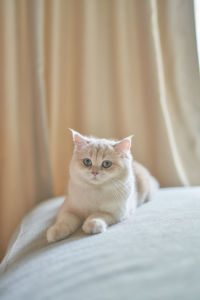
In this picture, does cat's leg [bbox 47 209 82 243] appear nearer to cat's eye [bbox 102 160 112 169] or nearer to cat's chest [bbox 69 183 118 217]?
cat's chest [bbox 69 183 118 217]

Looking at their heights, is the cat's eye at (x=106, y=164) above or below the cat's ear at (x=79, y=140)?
below

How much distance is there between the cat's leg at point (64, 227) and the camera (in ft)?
3.40

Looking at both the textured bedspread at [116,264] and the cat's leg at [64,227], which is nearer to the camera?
the textured bedspread at [116,264]

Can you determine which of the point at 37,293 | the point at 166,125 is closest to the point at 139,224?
the point at 37,293

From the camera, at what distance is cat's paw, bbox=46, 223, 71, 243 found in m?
1.03

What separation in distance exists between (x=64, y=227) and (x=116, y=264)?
1.33 feet

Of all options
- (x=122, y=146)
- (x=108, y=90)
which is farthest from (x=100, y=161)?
(x=108, y=90)

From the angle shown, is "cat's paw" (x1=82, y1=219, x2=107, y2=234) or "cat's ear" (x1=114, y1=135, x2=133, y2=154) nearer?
"cat's paw" (x1=82, y1=219, x2=107, y2=234)

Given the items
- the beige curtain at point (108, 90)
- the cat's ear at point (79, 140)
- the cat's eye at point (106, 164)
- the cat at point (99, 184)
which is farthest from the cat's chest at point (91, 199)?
the beige curtain at point (108, 90)

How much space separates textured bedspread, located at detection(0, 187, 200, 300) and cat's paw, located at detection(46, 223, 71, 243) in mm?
38

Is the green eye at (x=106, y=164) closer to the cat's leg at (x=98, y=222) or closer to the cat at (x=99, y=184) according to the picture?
the cat at (x=99, y=184)

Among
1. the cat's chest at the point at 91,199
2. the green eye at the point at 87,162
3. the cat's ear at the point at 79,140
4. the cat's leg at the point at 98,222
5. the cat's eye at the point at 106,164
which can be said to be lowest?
the cat's leg at the point at 98,222

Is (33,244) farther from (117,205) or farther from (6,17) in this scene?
(6,17)

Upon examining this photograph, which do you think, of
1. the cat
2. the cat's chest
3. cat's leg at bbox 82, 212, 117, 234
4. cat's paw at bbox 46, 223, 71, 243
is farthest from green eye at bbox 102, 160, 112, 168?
cat's paw at bbox 46, 223, 71, 243
